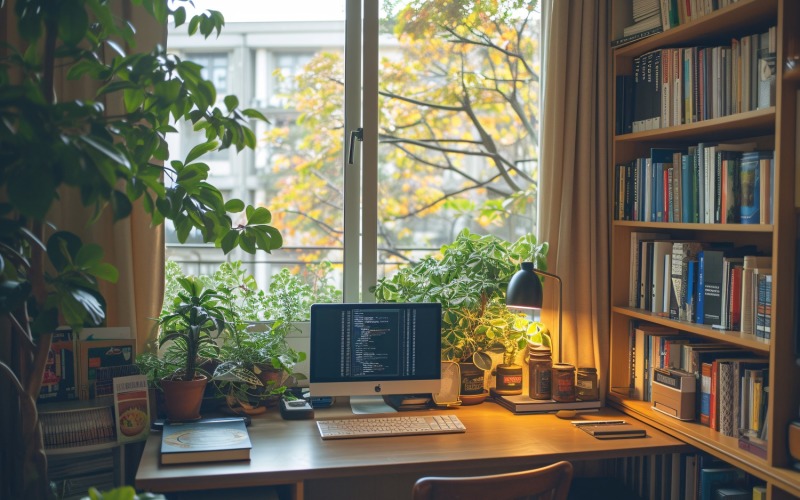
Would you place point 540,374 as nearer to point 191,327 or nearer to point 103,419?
point 191,327

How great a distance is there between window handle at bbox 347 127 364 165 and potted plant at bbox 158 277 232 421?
0.70m

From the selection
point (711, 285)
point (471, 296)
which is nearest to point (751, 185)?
point (711, 285)

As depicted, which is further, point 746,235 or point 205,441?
point 746,235

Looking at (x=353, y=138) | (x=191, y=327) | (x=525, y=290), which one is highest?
(x=353, y=138)

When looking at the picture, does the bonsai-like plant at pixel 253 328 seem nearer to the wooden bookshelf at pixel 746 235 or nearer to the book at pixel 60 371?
the book at pixel 60 371

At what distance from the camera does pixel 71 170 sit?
130 centimetres

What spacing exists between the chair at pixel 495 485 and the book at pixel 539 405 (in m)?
0.63

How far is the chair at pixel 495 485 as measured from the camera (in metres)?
1.77

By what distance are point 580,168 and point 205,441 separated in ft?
5.07

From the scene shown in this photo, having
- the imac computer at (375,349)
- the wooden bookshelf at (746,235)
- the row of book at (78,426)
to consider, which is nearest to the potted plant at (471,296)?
the imac computer at (375,349)

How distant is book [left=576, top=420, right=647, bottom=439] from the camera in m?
2.27

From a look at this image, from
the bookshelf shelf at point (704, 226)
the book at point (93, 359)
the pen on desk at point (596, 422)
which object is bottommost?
the pen on desk at point (596, 422)

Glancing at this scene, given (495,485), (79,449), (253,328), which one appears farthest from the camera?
(253,328)

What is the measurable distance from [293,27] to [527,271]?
1.99 metres
